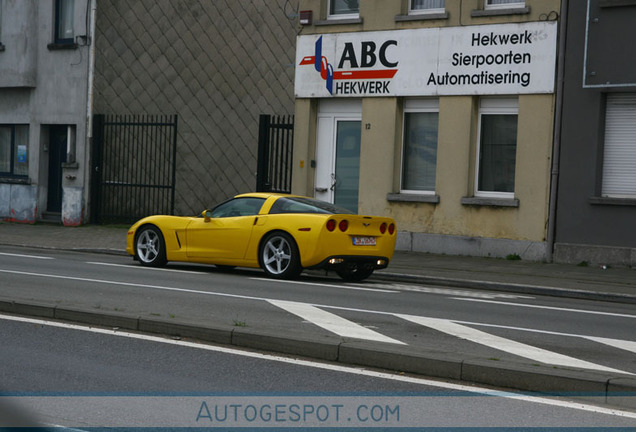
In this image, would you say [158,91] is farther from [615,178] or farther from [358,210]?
[615,178]

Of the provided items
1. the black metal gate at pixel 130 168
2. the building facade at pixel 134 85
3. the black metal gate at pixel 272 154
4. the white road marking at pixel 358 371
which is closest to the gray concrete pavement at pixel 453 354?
the white road marking at pixel 358 371

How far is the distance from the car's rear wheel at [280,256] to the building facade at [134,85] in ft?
31.1

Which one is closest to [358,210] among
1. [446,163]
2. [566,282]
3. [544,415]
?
[446,163]

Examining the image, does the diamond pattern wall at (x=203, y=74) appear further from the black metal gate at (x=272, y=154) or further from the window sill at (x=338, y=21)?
the window sill at (x=338, y=21)

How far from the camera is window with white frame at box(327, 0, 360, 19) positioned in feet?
71.4

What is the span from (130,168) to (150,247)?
10.6 m

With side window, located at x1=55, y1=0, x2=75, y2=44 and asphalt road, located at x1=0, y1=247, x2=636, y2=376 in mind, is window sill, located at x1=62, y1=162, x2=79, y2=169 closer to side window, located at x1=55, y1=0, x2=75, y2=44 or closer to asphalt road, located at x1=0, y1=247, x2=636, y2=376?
side window, located at x1=55, y1=0, x2=75, y2=44

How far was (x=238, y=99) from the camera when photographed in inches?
995

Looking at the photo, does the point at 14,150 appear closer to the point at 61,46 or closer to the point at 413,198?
the point at 61,46

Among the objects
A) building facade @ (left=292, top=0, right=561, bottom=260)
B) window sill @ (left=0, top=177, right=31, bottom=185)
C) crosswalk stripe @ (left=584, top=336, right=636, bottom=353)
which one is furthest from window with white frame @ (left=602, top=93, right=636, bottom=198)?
window sill @ (left=0, top=177, right=31, bottom=185)

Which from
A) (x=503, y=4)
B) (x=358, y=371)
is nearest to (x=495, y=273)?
(x=503, y=4)

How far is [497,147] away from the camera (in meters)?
20.0

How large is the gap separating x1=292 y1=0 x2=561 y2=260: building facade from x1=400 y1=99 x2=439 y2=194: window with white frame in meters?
0.02

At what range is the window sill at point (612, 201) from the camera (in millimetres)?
17892
